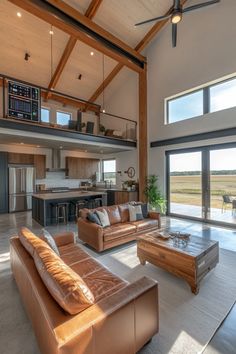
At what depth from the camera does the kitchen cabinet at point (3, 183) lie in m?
7.13

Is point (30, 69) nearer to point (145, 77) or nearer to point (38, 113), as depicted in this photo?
point (38, 113)

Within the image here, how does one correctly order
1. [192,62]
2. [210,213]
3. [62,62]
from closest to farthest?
[210,213] < [192,62] < [62,62]

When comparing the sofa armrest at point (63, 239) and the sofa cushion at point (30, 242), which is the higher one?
the sofa cushion at point (30, 242)

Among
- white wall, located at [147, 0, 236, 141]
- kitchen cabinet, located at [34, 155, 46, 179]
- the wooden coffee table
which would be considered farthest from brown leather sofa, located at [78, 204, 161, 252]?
kitchen cabinet, located at [34, 155, 46, 179]

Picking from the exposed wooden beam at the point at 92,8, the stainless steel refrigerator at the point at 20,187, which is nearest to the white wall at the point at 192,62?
Result: the exposed wooden beam at the point at 92,8

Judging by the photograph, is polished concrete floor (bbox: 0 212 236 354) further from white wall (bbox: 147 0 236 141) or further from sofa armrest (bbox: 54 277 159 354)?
white wall (bbox: 147 0 236 141)

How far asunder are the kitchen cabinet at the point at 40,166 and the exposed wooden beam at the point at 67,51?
9.71 ft

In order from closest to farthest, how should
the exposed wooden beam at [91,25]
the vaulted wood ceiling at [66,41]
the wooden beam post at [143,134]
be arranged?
the exposed wooden beam at [91,25] → the vaulted wood ceiling at [66,41] → the wooden beam post at [143,134]

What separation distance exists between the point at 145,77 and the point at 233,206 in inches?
237

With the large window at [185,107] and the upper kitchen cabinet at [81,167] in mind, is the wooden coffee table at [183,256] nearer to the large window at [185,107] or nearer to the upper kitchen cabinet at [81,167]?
the large window at [185,107]

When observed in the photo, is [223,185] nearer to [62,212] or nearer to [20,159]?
[62,212]

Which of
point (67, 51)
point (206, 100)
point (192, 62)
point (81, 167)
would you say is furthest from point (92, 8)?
point (81, 167)

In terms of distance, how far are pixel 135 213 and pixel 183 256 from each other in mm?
2055

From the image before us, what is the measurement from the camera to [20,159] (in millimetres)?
7559
